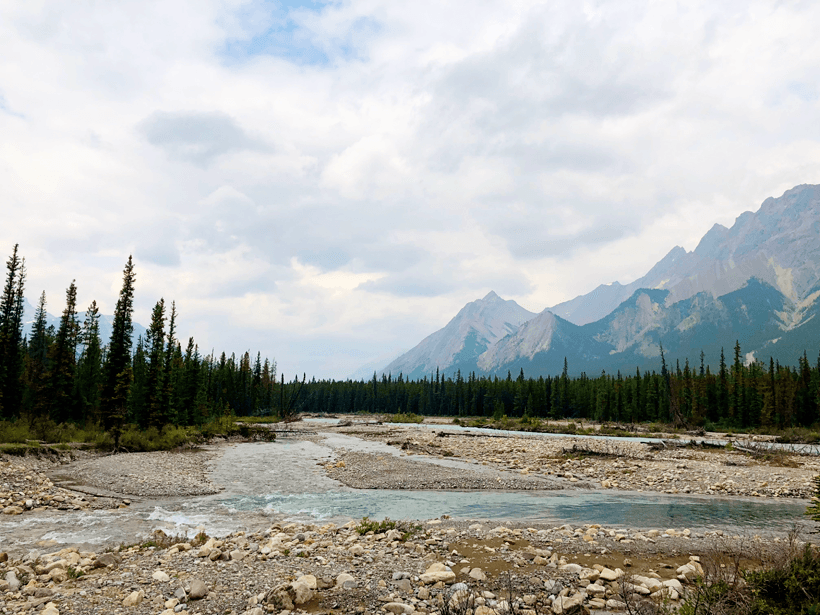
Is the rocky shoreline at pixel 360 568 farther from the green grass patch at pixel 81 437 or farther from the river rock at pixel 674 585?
the green grass patch at pixel 81 437

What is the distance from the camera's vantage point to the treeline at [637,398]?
3184 inches

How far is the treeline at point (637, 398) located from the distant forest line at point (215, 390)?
0.25 meters

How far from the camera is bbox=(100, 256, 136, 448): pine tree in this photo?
1549 inches

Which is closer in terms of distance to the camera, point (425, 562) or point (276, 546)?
point (425, 562)

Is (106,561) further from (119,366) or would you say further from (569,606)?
(119,366)

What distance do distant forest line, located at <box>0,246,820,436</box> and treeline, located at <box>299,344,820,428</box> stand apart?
0.25 m

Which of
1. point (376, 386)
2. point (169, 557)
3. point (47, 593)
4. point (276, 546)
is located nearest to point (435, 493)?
point (276, 546)

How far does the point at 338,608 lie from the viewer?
880 centimetres

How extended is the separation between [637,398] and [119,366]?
9879cm

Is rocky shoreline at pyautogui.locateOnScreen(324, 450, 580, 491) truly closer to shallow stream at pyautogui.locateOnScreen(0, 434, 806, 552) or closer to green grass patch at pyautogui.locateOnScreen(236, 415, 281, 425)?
shallow stream at pyautogui.locateOnScreen(0, 434, 806, 552)

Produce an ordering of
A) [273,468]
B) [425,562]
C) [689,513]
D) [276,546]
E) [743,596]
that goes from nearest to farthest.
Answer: [743,596] → [425,562] → [276,546] → [689,513] → [273,468]

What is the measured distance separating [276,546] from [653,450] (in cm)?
4140

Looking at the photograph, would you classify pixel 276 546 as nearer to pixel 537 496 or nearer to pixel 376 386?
pixel 537 496

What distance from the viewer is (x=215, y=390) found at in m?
95.8
